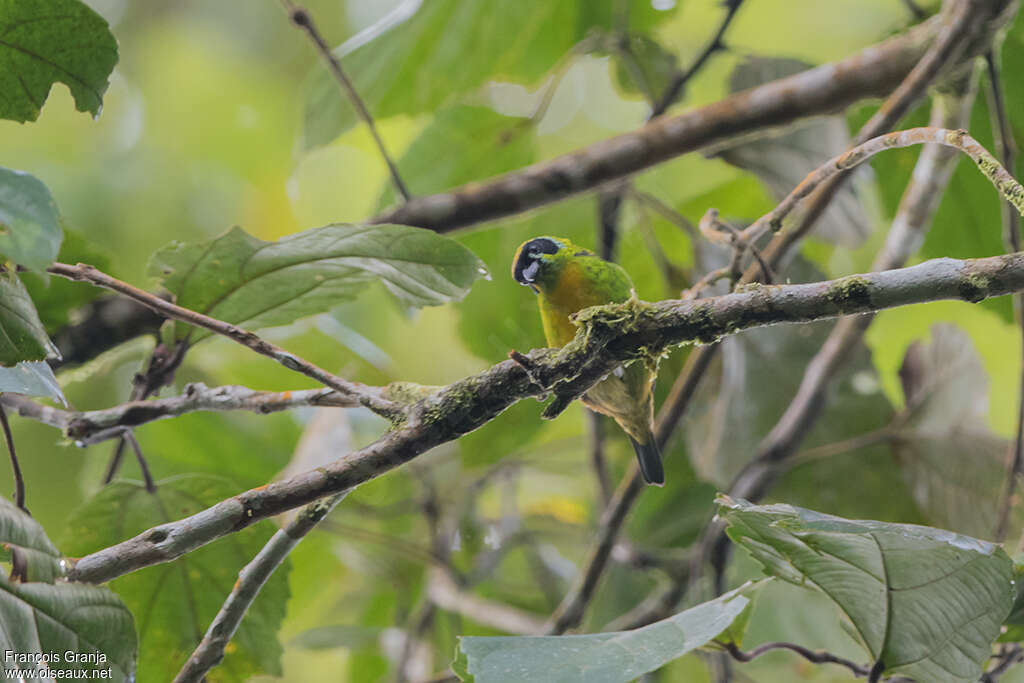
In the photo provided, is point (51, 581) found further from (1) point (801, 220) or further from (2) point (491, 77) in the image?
(2) point (491, 77)

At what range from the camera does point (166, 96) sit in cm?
357

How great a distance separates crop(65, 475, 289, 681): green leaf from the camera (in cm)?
116

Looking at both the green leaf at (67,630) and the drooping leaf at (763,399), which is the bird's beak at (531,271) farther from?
the green leaf at (67,630)

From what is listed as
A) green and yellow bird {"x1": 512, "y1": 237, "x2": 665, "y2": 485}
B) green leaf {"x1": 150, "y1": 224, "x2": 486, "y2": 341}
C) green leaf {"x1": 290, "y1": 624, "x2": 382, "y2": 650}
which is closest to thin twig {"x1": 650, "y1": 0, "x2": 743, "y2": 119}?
green and yellow bird {"x1": 512, "y1": 237, "x2": 665, "y2": 485}

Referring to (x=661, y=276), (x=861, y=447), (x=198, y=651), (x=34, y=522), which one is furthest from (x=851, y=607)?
(x=661, y=276)

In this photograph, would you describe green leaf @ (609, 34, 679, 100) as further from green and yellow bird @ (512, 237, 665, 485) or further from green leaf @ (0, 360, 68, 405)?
green leaf @ (0, 360, 68, 405)

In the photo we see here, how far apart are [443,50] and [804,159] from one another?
0.86 meters

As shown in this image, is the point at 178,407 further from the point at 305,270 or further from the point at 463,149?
the point at 463,149

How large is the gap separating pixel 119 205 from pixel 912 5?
2.59 meters

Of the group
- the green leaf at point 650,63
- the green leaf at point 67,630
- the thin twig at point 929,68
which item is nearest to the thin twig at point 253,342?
the green leaf at point 67,630

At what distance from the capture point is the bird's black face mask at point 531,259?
4.89 ft

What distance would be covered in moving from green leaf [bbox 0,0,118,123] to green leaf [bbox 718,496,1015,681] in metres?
0.78

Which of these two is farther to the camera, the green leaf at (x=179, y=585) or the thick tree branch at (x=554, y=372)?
the green leaf at (x=179, y=585)

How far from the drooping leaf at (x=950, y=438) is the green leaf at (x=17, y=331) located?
1754 millimetres
